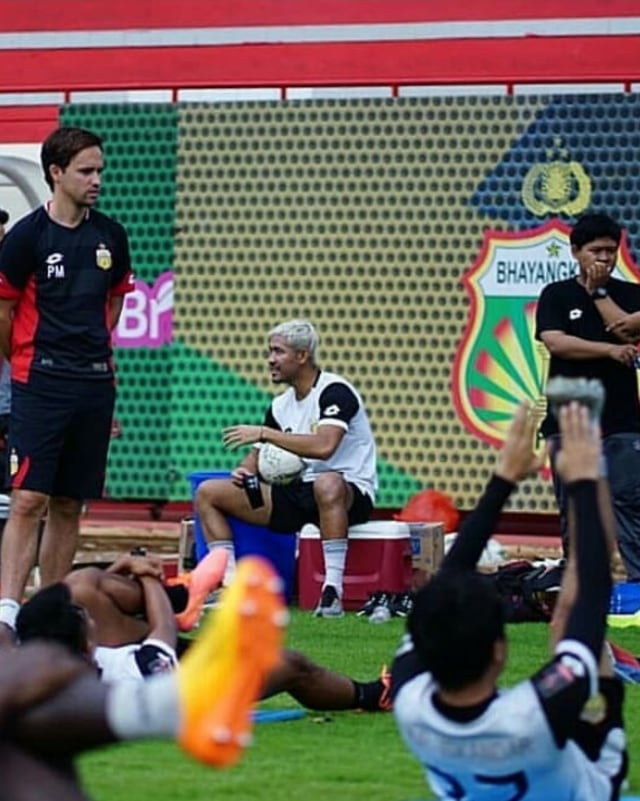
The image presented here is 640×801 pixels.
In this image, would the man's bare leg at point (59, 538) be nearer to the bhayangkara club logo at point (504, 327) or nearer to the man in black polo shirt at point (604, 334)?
the man in black polo shirt at point (604, 334)

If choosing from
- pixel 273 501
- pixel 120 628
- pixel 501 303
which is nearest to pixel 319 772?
pixel 120 628

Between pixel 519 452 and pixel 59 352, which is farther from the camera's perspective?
pixel 59 352

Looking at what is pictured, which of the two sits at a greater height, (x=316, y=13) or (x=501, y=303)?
(x=316, y=13)

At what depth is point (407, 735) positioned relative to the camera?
4809mm


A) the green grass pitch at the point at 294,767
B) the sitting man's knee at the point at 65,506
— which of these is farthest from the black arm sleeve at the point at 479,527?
the sitting man's knee at the point at 65,506

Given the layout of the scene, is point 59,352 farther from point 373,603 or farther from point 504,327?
point 504,327

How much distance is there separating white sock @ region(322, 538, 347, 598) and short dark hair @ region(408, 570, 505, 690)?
229 inches

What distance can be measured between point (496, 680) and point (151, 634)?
2139 millimetres

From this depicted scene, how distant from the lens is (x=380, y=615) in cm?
1023

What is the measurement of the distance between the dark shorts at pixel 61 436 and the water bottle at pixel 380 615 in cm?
183

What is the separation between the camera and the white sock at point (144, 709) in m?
3.77

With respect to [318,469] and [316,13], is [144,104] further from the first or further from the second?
[318,469]

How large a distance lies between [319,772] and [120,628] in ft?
2.90

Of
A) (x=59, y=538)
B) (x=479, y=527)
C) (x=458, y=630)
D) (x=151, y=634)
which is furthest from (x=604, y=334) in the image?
(x=458, y=630)
